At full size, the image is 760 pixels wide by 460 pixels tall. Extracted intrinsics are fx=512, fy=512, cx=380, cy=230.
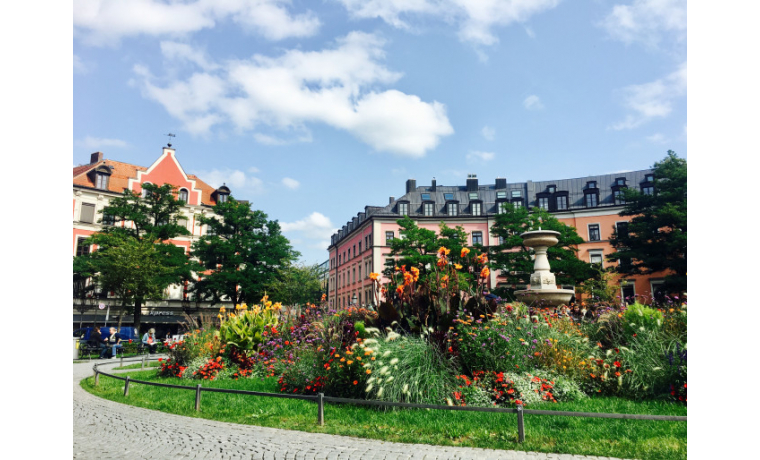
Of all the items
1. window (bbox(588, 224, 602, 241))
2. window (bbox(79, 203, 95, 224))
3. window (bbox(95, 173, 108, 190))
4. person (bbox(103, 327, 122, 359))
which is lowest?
person (bbox(103, 327, 122, 359))

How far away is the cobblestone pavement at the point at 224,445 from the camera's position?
17.3ft

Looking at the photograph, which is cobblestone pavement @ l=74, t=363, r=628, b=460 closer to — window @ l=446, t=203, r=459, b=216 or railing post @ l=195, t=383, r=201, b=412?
railing post @ l=195, t=383, r=201, b=412

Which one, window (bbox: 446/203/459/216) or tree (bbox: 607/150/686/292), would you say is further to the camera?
window (bbox: 446/203/459/216)

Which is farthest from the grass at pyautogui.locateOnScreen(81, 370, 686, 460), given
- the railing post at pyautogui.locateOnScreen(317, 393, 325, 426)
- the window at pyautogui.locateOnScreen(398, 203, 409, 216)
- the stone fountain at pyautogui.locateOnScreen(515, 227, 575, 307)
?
the window at pyautogui.locateOnScreen(398, 203, 409, 216)

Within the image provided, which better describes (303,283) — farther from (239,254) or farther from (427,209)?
(239,254)

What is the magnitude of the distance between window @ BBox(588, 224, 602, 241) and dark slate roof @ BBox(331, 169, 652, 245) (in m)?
1.94

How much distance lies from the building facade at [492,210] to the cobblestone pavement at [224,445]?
3925cm

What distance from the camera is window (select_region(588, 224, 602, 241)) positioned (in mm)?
49312

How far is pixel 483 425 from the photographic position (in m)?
6.20

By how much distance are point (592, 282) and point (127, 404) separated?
110ft

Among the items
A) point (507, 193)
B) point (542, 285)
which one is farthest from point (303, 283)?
point (542, 285)

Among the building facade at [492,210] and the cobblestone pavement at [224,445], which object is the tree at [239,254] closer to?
the building facade at [492,210]

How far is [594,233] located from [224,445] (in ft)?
161

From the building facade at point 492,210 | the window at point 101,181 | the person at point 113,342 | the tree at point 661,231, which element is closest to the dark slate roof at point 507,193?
the building facade at point 492,210
